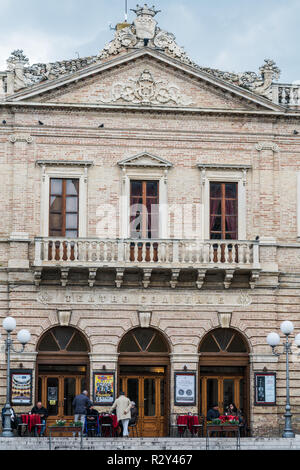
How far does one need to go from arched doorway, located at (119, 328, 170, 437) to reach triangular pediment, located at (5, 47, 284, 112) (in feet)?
27.3

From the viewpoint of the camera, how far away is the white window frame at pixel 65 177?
41.3m

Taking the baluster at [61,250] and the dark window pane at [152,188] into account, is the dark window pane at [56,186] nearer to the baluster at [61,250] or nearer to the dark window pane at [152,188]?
the baluster at [61,250]

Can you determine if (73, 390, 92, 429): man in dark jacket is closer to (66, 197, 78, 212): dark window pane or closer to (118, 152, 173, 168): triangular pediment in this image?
(66, 197, 78, 212): dark window pane

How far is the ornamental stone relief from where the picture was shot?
42156 millimetres

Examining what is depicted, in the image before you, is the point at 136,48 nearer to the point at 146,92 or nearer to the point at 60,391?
the point at 146,92

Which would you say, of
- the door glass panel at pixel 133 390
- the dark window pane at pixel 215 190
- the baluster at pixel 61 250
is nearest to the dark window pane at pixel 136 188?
the dark window pane at pixel 215 190

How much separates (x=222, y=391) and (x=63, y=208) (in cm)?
863

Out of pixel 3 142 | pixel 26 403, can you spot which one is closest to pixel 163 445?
pixel 26 403

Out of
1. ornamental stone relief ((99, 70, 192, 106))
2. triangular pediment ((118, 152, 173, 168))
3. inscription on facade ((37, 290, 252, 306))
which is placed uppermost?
ornamental stone relief ((99, 70, 192, 106))

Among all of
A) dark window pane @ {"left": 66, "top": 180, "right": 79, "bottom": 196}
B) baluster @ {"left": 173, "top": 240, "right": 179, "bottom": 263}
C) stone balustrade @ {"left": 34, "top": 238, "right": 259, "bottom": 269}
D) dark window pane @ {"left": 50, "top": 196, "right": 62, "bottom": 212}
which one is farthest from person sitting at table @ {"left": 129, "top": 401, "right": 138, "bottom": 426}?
dark window pane @ {"left": 66, "top": 180, "right": 79, "bottom": 196}

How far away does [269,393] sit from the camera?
41.0 metres

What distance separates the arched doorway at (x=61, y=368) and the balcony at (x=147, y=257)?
197 centimetres

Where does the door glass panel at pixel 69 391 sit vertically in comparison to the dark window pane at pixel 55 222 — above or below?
below

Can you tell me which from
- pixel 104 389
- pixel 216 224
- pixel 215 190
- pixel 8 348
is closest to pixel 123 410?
pixel 104 389
